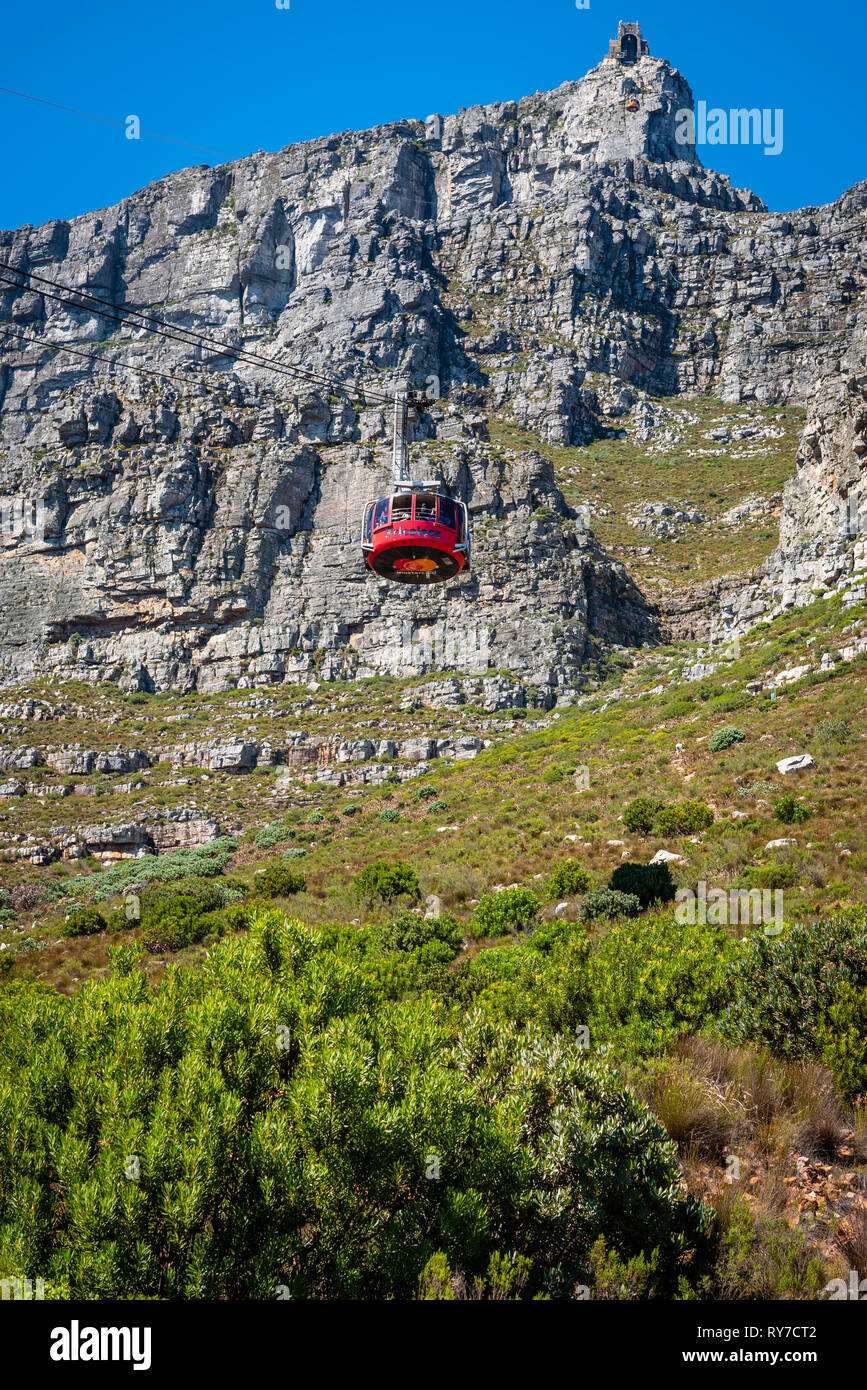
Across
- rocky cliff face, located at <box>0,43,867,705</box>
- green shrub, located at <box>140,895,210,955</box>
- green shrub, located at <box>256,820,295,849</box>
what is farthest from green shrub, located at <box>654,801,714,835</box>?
rocky cliff face, located at <box>0,43,867,705</box>

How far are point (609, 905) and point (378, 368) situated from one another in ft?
262

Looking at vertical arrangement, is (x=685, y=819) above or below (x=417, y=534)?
below

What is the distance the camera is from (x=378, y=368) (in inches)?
3206

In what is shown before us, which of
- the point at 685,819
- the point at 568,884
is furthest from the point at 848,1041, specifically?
the point at 685,819

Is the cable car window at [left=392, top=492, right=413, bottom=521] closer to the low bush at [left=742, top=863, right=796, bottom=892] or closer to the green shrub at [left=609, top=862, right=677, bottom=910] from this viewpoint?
the green shrub at [left=609, top=862, right=677, bottom=910]

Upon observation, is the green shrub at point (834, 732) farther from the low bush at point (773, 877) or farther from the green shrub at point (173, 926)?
the green shrub at point (173, 926)

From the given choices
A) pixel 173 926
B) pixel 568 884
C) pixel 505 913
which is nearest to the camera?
pixel 505 913

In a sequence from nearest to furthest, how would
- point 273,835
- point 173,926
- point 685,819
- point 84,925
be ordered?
point 685,819 < point 173,926 < point 84,925 < point 273,835

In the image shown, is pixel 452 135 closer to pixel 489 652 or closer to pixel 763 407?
pixel 763 407

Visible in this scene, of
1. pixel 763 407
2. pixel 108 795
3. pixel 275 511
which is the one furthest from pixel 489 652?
pixel 763 407

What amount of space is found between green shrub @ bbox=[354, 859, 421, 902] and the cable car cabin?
6934mm

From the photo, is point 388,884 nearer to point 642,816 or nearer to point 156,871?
point 642,816

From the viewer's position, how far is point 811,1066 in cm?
655

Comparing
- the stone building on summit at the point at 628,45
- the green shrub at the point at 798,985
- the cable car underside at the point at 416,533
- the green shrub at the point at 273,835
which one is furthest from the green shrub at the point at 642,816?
the stone building on summit at the point at 628,45
